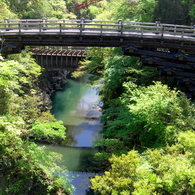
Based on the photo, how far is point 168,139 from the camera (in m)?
12.6

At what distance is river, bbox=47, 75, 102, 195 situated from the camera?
1955 cm

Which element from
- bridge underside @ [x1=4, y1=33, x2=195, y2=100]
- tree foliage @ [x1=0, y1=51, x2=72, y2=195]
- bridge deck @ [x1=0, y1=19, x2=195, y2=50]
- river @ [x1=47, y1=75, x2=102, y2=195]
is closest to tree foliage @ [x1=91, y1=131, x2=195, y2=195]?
tree foliage @ [x1=0, y1=51, x2=72, y2=195]

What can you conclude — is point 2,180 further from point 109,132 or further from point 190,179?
point 190,179

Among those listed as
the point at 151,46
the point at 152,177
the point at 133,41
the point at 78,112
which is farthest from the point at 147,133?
the point at 78,112

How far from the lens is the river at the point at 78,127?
19547 mm

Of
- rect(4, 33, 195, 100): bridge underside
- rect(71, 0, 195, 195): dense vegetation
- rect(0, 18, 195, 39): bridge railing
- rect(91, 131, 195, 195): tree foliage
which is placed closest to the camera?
rect(91, 131, 195, 195): tree foliage

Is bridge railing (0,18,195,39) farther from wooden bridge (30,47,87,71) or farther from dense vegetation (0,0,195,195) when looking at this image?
wooden bridge (30,47,87,71)

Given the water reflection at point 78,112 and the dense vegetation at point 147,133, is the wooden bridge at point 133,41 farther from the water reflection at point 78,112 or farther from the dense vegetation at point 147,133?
the water reflection at point 78,112

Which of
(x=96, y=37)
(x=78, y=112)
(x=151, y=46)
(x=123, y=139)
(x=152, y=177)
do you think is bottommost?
(x=78, y=112)

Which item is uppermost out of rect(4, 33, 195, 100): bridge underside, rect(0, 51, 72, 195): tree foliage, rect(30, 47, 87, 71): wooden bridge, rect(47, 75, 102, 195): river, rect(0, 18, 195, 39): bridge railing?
rect(0, 18, 195, 39): bridge railing

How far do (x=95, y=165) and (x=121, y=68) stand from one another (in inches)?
330

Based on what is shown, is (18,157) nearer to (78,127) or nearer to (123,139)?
(123,139)

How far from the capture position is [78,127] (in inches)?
1075

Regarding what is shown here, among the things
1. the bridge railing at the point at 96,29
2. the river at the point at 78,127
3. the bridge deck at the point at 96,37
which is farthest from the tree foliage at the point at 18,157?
the bridge railing at the point at 96,29
